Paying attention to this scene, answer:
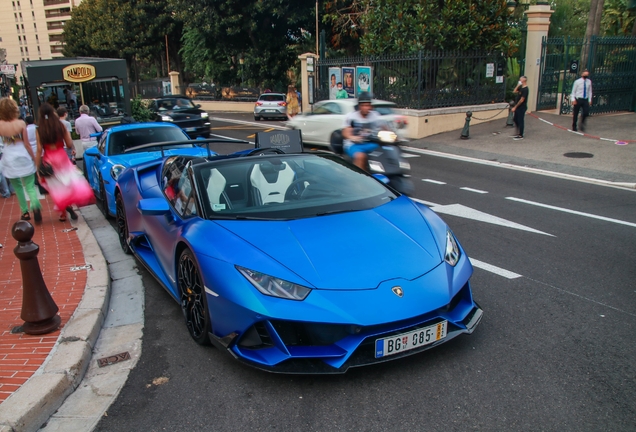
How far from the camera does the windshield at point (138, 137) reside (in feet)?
30.0

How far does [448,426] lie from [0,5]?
14878cm

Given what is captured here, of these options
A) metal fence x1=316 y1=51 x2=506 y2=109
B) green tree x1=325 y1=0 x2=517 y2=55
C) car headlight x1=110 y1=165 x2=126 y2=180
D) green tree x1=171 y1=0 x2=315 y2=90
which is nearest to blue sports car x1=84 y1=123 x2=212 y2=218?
car headlight x1=110 y1=165 x2=126 y2=180

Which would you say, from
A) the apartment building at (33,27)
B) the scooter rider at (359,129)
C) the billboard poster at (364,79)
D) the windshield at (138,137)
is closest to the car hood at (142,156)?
the windshield at (138,137)

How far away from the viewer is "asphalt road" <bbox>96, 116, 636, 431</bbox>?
315cm

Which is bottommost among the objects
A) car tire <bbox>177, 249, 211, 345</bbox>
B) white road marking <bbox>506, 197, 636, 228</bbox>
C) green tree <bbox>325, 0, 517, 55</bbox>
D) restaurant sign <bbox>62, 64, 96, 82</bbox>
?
white road marking <bbox>506, 197, 636, 228</bbox>

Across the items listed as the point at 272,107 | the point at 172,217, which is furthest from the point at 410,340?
the point at 272,107

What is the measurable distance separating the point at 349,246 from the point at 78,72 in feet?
56.9

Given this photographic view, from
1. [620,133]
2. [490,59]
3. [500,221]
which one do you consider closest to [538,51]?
[490,59]

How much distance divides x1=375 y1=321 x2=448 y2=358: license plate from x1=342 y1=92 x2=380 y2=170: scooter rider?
15.0 feet

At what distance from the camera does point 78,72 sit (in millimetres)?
18219

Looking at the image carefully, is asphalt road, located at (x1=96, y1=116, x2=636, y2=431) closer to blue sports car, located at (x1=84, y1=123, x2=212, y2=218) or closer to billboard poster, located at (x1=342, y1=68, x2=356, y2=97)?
blue sports car, located at (x1=84, y1=123, x2=212, y2=218)

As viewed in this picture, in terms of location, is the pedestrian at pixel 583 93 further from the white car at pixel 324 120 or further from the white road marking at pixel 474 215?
the white road marking at pixel 474 215

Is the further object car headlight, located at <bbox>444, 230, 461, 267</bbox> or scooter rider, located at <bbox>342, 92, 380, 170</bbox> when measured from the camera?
scooter rider, located at <bbox>342, 92, 380, 170</bbox>

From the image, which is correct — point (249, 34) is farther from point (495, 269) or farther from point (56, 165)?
point (495, 269)
